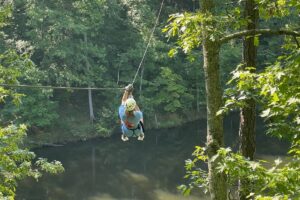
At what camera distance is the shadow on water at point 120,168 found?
18.6 meters

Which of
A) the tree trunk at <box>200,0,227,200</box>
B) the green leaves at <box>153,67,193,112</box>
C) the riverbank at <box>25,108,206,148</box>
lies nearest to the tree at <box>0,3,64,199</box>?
the tree trunk at <box>200,0,227,200</box>

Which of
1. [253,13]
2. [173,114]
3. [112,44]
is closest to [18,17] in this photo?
[112,44]

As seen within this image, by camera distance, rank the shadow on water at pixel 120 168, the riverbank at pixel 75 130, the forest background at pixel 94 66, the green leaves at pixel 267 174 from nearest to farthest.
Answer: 1. the green leaves at pixel 267 174
2. the shadow on water at pixel 120 168
3. the forest background at pixel 94 66
4. the riverbank at pixel 75 130

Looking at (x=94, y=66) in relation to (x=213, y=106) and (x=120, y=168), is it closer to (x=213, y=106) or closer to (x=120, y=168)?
(x=120, y=168)

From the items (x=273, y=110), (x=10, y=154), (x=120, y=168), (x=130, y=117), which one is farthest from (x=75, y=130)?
(x=273, y=110)

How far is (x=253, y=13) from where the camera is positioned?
688 cm

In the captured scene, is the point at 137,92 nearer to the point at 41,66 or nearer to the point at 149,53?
the point at 149,53

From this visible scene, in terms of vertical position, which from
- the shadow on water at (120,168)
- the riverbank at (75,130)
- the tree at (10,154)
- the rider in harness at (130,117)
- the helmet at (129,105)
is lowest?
the shadow on water at (120,168)

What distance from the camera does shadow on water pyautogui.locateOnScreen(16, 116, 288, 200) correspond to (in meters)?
18.6

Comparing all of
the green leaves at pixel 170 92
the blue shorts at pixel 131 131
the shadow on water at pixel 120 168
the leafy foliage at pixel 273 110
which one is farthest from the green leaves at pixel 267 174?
the green leaves at pixel 170 92

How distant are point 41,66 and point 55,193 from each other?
36.3 feet

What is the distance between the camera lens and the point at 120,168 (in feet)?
73.5

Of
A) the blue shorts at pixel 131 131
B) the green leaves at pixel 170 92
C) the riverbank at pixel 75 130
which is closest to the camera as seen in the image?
the blue shorts at pixel 131 131

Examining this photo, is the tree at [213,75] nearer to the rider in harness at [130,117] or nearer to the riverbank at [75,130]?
the rider in harness at [130,117]
